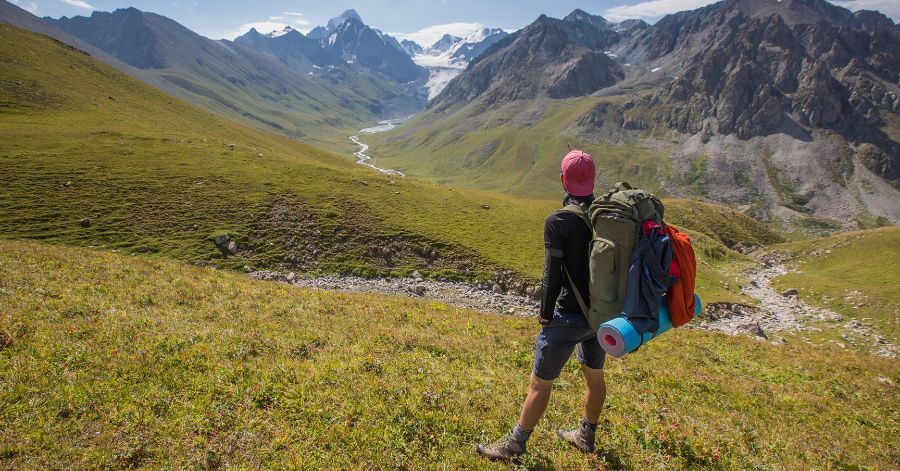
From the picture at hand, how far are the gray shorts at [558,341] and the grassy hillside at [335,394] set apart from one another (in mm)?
2080

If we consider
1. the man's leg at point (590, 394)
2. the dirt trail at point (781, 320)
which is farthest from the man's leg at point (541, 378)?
the dirt trail at point (781, 320)

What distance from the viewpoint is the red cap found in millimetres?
7613

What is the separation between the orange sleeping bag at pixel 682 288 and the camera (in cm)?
679

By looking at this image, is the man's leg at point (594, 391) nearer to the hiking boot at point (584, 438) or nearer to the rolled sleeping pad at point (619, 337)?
the hiking boot at point (584, 438)

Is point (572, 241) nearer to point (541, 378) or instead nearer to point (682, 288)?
point (682, 288)

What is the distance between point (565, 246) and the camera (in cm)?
737

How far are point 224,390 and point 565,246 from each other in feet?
28.0

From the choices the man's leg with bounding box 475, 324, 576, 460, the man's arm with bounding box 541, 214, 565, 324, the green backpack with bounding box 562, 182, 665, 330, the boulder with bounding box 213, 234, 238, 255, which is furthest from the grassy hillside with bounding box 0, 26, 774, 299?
the green backpack with bounding box 562, 182, 665, 330

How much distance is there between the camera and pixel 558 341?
25.0ft

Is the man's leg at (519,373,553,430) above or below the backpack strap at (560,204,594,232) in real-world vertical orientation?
below

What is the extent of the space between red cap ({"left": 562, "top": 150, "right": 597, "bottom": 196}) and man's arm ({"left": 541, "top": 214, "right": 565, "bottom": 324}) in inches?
28.3

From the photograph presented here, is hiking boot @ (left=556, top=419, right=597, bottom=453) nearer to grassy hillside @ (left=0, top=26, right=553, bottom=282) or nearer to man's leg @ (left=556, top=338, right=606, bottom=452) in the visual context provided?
man's leg @ (left=556, top=338, right=606, bottom=452)

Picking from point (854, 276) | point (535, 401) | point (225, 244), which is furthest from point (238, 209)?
point (854, 276)

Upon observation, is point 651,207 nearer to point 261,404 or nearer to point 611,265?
point 611,265
